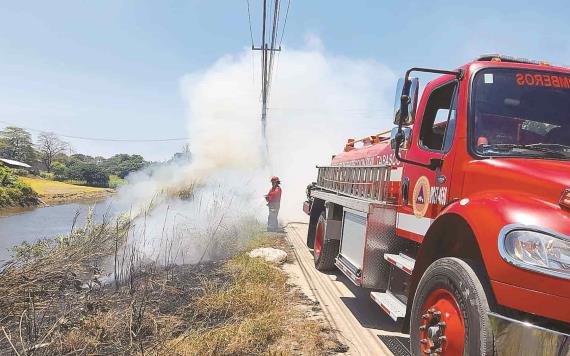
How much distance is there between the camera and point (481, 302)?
2.73 metres

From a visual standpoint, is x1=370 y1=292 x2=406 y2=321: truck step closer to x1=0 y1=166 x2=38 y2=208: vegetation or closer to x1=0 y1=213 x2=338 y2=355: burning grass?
x1=0 y1=213 x2=338 y2=355: burning grass

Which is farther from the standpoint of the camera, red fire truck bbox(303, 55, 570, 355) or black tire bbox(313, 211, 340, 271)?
black tire bbox(313, 211, 340, 271)

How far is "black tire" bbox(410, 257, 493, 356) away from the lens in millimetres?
2705

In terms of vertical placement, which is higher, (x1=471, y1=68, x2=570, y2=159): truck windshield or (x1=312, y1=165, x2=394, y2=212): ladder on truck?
(x1=471, y1=68, x2=570, y2=159): truck windshield

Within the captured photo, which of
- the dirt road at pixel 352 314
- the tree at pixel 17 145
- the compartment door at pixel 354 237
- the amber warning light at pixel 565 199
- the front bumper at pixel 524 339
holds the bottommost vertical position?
the tree at pixel 17 145

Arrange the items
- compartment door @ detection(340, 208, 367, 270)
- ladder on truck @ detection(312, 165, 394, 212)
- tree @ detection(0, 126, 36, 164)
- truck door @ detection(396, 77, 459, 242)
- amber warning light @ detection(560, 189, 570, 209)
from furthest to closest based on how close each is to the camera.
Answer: tree @ detection(0, 126, 36, 164) < ladder on truck @ detection(312, 165, 394, 212) < compartment door @ detection(340, 208, 367, 270) < truck door @ detection(396, 77, 459, 242) < amber warning light @ detection(560, 189, 570, 209)

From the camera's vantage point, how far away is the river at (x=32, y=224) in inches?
626

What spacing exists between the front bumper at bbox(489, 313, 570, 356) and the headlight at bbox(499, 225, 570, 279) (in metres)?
0.31

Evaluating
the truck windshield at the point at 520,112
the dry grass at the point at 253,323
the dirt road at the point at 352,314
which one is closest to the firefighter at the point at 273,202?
the dirt road at the point at 352,314

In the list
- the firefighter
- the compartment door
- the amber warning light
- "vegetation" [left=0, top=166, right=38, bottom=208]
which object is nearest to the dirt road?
the compartment door

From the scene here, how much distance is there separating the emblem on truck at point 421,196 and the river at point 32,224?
1035cm

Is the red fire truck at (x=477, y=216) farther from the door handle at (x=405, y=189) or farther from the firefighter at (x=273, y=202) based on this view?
the firefighter at (x=273, y=202)

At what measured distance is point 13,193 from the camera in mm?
29797

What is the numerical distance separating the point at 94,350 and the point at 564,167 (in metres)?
4.23
